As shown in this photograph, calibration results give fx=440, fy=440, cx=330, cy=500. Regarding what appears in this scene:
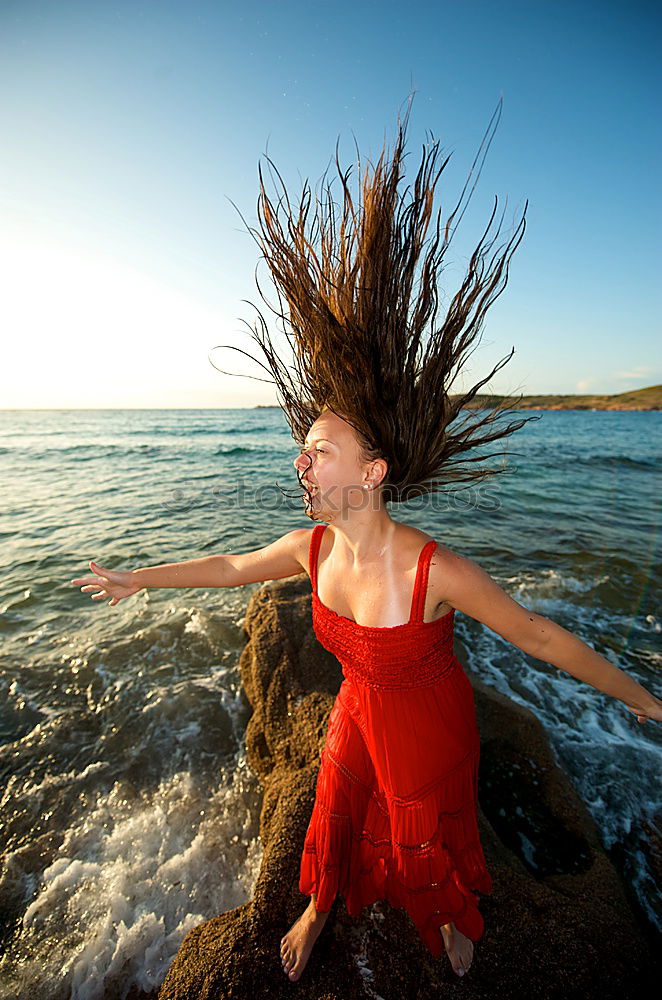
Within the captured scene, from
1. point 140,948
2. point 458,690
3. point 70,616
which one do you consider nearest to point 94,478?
point 70,616

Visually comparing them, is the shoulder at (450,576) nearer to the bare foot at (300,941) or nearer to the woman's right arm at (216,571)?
the woman's right arm at (216,571)

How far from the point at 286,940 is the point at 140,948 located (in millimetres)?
1014

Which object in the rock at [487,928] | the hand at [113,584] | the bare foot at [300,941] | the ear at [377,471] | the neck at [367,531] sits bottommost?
the rock at [487,928]

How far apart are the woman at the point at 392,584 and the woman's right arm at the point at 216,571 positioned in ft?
0.28

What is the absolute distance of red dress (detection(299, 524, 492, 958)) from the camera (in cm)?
172

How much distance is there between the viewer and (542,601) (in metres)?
6.39

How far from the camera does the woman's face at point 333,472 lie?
1670 millimetres

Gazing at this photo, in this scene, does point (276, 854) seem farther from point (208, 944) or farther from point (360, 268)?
point (360, 268)

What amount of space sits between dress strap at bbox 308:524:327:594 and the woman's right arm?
0.11 ft

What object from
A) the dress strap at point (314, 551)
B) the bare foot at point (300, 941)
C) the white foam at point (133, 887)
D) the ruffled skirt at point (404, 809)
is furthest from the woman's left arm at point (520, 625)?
the white foam at point (133, 887)

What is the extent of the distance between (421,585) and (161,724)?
3.40 metres

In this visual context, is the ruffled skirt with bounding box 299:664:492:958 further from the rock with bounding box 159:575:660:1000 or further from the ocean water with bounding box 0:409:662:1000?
the ocean water with bounding box 0:409:662:1000

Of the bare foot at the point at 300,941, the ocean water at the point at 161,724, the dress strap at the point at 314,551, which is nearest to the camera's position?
the bare foot at the point at 300,941

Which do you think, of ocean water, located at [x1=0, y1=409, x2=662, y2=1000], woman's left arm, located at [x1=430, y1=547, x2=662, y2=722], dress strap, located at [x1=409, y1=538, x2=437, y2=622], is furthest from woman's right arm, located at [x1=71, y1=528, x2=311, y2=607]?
ocean water, located at [x1=0, y1=409, x2=662, y2=1000]
